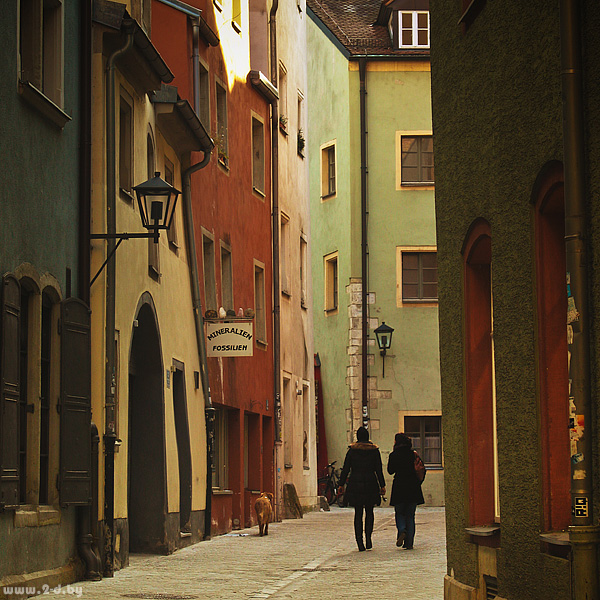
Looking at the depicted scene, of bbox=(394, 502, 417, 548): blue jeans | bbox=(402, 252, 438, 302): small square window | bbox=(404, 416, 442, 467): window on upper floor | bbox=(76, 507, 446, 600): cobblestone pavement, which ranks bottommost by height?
bbox=(76, 507, 446, 600): cobblestone pavement

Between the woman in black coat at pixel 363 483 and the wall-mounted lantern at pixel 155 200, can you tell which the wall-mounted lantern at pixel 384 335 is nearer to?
the woman in black coat at pixel 363 483

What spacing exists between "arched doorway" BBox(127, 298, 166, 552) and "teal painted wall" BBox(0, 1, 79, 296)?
4.44 metres

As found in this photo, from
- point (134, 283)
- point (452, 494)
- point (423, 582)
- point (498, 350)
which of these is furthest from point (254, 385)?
point (498, 350)

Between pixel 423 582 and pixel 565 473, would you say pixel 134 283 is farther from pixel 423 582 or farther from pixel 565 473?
pixel 565 473

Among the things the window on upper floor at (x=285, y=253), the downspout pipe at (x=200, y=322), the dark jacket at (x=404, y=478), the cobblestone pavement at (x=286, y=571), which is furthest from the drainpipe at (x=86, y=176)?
the window on upper floor at (x=285, y=253)

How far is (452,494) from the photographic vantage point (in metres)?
11.7

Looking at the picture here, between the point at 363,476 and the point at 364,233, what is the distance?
65.1 feet

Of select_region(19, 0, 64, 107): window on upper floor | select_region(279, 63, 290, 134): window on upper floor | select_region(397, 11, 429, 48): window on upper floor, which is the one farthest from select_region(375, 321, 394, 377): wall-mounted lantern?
select_region(19, 0, 64, 107): window on upper floor

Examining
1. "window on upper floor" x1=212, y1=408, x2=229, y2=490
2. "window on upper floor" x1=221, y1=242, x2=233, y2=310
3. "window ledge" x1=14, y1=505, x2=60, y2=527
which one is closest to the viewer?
"window ledge" x1=14, y1=505, x2=60, y2=527

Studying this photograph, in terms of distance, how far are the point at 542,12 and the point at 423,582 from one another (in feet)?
23.0

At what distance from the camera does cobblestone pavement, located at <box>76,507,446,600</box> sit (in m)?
12.9

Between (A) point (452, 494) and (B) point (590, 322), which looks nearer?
(B) point (590, 322)

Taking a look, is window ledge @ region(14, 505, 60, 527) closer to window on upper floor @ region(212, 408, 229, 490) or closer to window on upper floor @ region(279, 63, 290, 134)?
window on upper floor @ region(212, 408, 229, 490)

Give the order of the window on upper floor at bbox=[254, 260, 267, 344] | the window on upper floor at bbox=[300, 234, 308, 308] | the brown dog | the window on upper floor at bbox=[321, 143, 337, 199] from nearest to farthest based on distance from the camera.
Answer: the brown dog → the window on upper floor at bbox=[254, 260, 267, 344] → the window on upper floor at bbox=[300, 234, 308, 308] → the window on upper floor at bbox=[321, 143, 337, 199]
